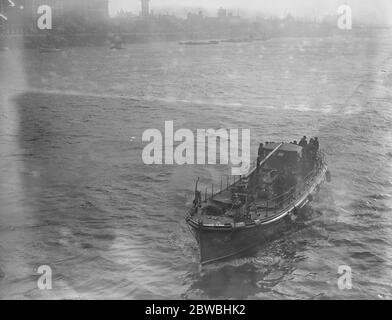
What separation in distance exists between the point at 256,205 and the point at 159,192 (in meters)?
12.6

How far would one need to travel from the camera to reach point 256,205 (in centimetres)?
2836

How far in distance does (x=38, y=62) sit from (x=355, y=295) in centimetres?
12376

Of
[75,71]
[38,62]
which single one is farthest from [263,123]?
[38,62]

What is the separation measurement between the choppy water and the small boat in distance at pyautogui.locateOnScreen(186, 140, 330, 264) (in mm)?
1116

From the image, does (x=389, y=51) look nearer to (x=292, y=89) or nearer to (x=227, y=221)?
(x=292, y=89)

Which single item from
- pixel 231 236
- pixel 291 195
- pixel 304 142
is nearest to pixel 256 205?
pixel 291 195

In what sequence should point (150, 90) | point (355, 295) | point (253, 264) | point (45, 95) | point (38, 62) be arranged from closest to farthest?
1. point (355, 295)
2. point (253, 264)
3. point (45, 95)
4. point (150, 90)
5. point (38, 62)

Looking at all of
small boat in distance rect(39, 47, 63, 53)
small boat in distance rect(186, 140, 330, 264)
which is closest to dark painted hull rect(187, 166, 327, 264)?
small boat in distance rect(186, 140, 330, 264)

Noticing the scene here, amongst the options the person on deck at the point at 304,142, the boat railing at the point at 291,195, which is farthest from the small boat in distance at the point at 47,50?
the boat railing at the point at 291,195

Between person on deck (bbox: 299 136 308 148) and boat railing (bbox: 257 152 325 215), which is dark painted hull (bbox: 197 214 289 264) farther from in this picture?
person on deck (bbox: 299 136 308 148)

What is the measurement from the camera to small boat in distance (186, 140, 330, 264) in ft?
83.8

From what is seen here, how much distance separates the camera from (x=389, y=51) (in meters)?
164

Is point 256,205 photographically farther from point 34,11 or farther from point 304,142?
point 34,11

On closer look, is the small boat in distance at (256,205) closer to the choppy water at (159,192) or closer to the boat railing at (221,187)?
the boat railing at (221,187)
